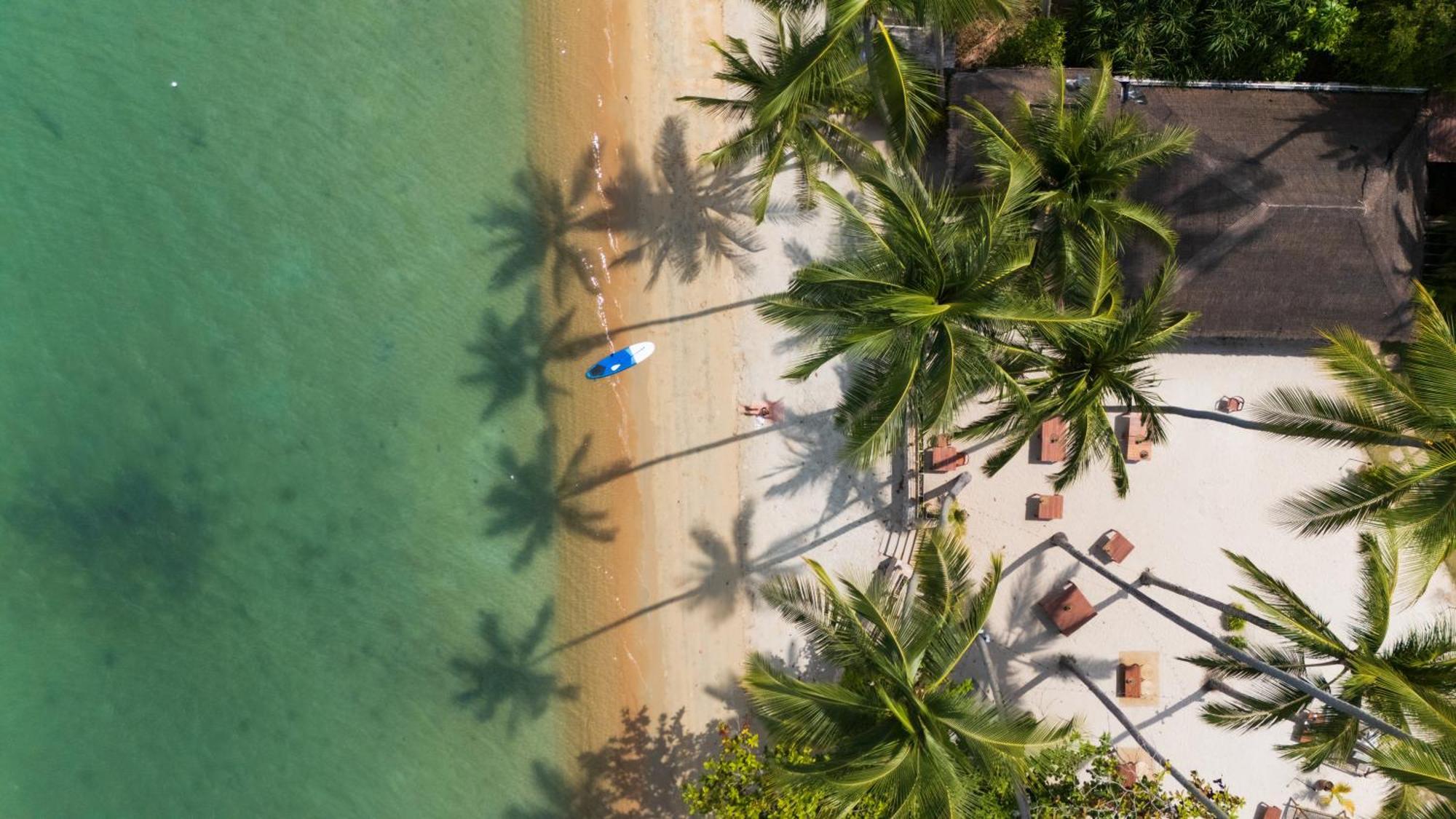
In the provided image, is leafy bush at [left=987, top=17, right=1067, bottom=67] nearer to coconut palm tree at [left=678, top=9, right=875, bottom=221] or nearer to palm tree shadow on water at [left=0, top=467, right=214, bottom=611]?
coconut palm tree at [left=678, top=9, right=875, bottom=221]

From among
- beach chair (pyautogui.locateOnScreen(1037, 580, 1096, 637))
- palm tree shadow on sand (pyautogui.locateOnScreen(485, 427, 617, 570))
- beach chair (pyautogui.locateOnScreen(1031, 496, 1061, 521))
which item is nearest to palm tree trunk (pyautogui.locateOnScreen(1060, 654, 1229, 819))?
beach chair (pyautogui.locateOnScreen(1037, 580, 1096, 637))

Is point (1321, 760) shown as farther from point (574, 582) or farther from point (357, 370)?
point (357, 370)

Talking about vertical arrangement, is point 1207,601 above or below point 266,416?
below

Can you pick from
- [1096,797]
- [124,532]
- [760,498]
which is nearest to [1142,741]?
[1096,797]

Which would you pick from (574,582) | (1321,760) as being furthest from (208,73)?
(1321,760)

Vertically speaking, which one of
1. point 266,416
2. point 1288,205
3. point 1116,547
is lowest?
point 1116,547

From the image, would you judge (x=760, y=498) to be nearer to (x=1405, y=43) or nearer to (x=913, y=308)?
(x=913, y=308)

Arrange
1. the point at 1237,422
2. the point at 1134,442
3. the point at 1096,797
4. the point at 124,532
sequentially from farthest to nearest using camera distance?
the point at 124,532, the point at 1134,442, the point at 1096,797, the point at 1237,422
